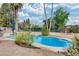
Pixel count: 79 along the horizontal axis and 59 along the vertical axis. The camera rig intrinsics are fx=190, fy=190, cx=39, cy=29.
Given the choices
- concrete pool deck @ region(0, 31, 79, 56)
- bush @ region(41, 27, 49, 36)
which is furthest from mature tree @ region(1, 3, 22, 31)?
bush @ region(41, 27, 49, 36)

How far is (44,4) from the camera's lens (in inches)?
78.6

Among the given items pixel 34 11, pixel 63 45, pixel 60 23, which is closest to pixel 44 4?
pixel 34 11

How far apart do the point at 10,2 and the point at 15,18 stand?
0.18 metres

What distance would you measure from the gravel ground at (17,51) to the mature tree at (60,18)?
30cm

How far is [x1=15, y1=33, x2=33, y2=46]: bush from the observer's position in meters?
2.00

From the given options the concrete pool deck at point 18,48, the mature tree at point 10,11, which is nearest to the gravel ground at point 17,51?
the concrete pool deck at point 18,48

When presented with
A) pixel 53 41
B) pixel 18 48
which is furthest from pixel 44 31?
pixel 18 48

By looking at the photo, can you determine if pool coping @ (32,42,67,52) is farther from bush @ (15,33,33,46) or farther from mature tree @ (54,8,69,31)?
mature tree @ (54,8,69,31)

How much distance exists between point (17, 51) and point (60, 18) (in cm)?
57

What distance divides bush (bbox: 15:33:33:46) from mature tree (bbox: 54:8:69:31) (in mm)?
310

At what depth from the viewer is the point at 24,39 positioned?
2025 millimetres

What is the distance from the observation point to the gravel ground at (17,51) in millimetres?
1984

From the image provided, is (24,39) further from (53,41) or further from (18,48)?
(53,41)

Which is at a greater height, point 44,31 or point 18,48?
point 44,31
